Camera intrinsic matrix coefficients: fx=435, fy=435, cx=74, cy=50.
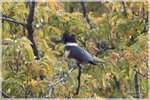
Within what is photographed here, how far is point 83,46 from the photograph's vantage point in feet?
12.7

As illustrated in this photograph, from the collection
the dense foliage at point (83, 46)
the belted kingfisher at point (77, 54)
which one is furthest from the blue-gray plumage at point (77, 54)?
the dense foliage at point (83, 46)

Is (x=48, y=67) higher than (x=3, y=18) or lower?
lower

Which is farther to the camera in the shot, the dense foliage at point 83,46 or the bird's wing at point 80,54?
the dense foliage at point 83,46

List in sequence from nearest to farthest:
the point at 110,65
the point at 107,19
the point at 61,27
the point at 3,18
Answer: the point at 110,65
the point at 3,18
the point at 61,27
the point at 107,19

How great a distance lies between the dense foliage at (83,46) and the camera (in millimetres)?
3100

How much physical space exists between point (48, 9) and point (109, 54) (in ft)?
2.35

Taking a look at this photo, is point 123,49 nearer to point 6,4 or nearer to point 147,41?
point 147,41

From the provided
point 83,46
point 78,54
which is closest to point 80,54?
point 78,54

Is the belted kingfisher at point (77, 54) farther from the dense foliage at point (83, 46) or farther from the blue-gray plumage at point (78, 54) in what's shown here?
the dense foliage at point (83, 46)

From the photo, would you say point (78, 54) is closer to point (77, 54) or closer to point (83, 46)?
point (77, 54)

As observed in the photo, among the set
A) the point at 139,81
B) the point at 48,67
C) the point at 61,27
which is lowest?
the point at 139,81

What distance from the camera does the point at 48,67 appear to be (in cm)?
312

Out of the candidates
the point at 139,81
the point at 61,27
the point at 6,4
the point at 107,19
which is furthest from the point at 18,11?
the point at 139,81

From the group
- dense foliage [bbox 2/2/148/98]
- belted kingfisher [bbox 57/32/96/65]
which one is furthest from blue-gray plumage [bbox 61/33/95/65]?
dense foliage [bbox 2/2/148/98]
